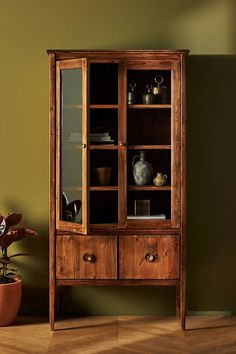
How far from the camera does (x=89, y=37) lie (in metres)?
4.18

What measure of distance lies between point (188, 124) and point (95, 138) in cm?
67

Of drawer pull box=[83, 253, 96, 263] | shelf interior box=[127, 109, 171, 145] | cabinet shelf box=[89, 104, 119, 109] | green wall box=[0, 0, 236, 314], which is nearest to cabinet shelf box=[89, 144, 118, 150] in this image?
shelf interior box=[127, 109, 171, 145]

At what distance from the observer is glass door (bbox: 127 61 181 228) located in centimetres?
387

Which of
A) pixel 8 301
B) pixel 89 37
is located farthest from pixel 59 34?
pixel 8 301

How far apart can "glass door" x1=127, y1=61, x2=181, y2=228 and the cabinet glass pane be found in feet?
0.99

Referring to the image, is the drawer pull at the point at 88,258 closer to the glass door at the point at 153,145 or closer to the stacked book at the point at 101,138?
the glass door at the point at 153,145

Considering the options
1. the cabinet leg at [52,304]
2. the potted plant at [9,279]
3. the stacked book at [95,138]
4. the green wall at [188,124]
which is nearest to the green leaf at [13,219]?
the potted plant at [9,279]

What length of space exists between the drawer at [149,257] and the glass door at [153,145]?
9cm

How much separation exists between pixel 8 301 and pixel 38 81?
138cm

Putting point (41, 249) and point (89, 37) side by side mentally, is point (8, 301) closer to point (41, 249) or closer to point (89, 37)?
point (41, 249)

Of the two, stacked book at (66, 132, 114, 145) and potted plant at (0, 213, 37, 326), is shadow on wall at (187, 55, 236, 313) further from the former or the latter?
potted plant at (0, 213, 37, 326)

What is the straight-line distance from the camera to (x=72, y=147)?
A: 3852 millimetres

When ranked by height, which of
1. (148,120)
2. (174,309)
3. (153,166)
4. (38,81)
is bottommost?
(174,309)

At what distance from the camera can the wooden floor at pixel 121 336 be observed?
354 cm
